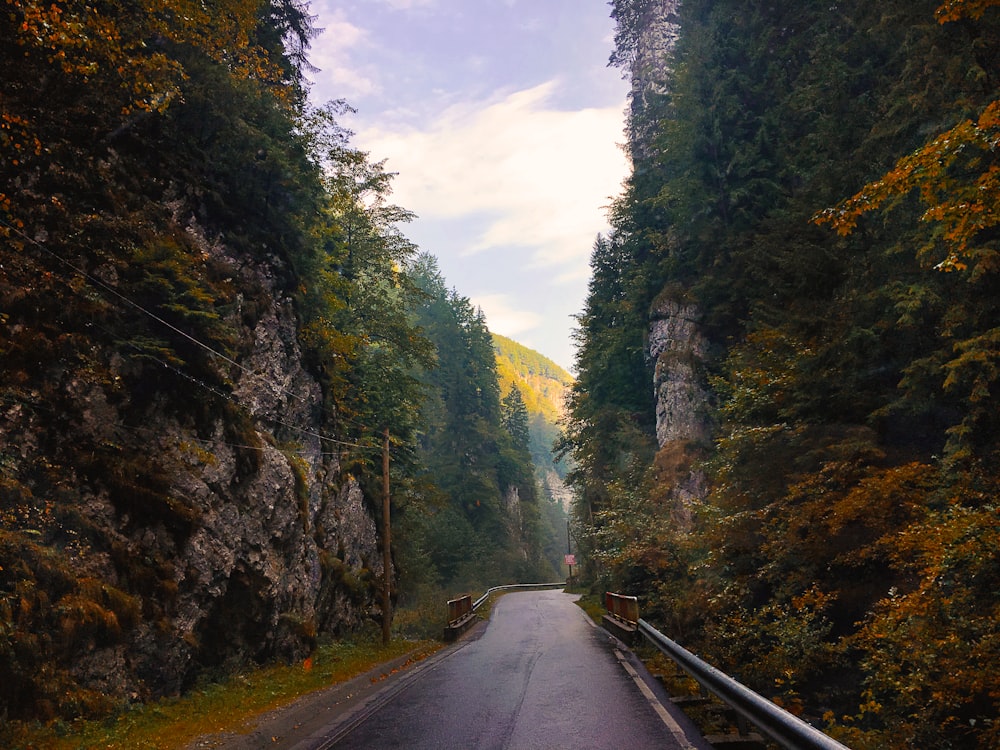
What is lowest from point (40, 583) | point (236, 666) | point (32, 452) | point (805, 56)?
point (236, 666)

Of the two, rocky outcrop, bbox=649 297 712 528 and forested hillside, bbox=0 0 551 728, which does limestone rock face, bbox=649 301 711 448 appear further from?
forested hillside, bbox=0 0 551 728

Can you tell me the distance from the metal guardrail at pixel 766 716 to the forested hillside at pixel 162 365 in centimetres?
826

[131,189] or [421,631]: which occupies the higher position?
[131,189]

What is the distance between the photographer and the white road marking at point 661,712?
19.5 ft

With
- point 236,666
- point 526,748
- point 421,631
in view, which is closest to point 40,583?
point 236,666

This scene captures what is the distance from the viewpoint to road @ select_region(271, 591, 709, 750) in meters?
6.39

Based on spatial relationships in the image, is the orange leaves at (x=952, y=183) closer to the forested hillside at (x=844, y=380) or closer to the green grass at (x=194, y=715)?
the forested hillside at (x=844, y=380)

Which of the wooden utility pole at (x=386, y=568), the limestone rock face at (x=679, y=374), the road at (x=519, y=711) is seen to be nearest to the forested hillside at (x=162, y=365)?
the wooden utility pole at (x=386, y=568)

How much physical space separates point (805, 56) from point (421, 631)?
3017cm

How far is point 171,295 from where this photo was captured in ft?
40.4

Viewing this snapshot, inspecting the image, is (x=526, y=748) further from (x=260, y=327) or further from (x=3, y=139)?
(x=260, y=327)

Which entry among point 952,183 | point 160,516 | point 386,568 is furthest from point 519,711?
point 386,568

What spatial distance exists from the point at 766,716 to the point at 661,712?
114 inches

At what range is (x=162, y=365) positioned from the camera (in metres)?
12.4
